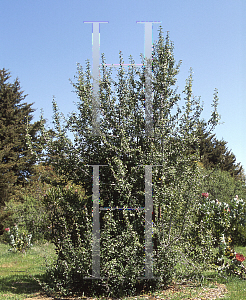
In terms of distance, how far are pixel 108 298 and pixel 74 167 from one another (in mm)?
2390

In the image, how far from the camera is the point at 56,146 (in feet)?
18.6

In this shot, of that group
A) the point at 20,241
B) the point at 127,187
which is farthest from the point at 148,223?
the point at 20,241

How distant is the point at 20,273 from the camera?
7.53 meters

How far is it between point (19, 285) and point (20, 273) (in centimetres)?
139

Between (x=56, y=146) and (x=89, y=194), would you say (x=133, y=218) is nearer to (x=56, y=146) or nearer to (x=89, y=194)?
(x=89, y=194)

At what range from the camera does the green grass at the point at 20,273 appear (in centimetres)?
565

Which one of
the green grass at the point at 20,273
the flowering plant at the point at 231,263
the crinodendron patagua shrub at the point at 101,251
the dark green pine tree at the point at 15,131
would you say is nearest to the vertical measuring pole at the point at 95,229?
the crinodendron patagua shrub at the point at 101,251

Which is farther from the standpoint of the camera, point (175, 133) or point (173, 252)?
point (175, 133)

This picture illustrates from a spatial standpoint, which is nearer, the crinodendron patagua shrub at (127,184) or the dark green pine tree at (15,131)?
the crinodendron patagua shrub at (127,184)

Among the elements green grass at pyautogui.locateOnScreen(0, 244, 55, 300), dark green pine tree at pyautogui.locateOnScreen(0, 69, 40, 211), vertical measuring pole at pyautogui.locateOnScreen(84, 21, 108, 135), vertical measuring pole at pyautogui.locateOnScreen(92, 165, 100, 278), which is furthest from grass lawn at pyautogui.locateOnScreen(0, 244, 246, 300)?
dark green pine tree at pyautogui.locateOnScreen(0, 69, 40, 211)

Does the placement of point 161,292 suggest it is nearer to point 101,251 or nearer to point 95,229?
point 101,251

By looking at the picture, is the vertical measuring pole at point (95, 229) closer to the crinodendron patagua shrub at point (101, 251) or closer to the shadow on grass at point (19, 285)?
the crinodendron patagua shrub at point (101, 251)

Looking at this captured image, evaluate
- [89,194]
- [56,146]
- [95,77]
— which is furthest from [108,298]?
[95,77]

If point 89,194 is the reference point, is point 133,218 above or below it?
below
